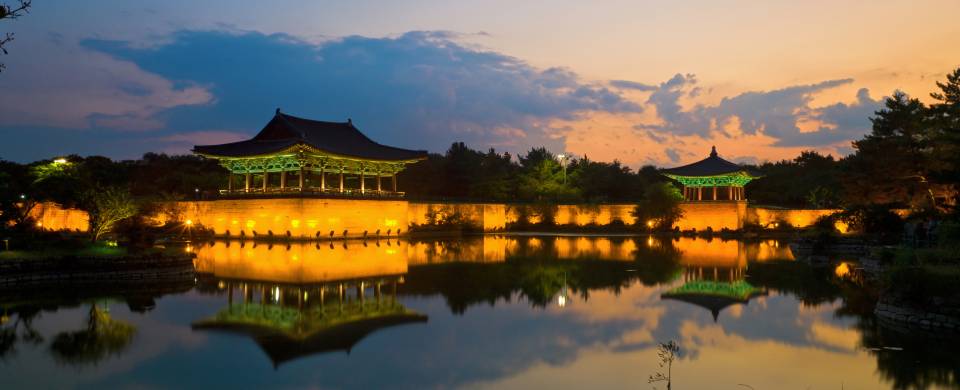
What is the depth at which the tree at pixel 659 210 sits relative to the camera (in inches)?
1638

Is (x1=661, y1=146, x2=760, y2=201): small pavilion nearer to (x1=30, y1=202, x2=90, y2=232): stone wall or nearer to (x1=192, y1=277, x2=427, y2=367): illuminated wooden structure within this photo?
(x1=192, y1=277, x2=427, y2=367): illuminated wooden structure

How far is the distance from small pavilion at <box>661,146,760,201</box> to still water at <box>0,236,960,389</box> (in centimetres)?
2609

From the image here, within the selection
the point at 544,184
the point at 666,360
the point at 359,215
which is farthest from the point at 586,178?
the point at 666,360

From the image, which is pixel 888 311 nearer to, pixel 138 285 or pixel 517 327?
pixel 517 327

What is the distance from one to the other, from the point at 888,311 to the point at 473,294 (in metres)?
7.51

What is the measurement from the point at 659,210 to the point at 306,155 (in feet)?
72.4

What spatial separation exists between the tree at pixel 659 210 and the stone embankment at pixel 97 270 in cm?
3112

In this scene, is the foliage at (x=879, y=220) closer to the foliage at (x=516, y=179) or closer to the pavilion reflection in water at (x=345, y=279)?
the pavilion reflection in water at (x=345, y=279)

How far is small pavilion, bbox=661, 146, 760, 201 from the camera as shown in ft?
140

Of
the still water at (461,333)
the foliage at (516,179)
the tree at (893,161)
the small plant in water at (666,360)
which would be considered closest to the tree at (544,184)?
the foliage at (516,179)

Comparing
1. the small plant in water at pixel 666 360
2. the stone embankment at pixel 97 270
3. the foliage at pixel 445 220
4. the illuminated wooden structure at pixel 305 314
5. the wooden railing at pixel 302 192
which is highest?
the wooden railing at pixel 302 192

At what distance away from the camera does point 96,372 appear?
7727 millimetres

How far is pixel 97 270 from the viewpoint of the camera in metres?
15.0

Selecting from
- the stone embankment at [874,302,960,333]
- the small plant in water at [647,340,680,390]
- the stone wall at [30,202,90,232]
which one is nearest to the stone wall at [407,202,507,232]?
the stone wall at [30,202,90,232]
